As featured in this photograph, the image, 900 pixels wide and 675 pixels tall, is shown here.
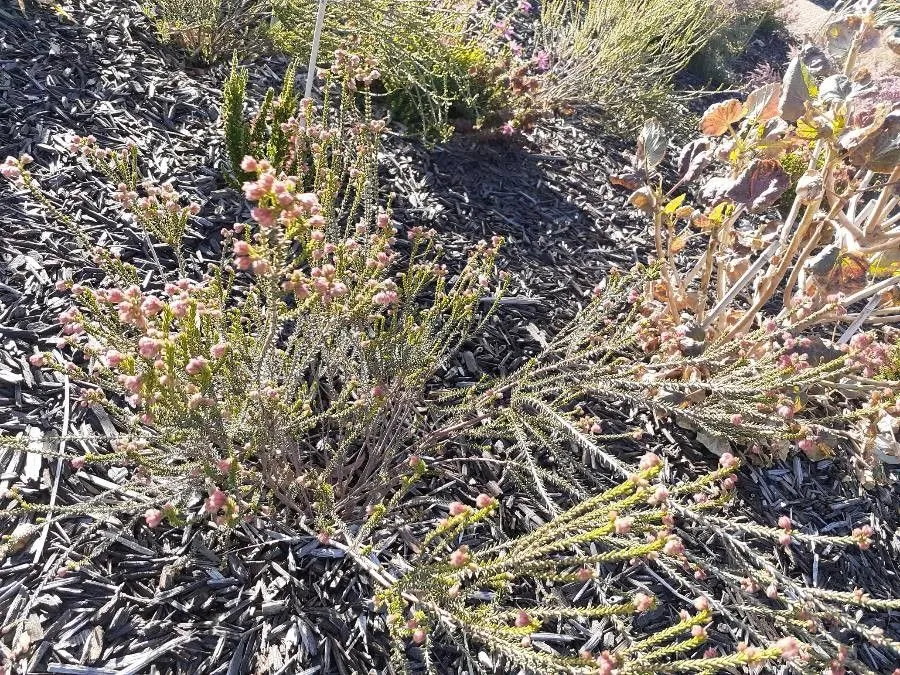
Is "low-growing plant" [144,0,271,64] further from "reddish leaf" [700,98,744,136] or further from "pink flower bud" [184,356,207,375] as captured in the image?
Answer: "pink flower bud" [184,356,207,375]

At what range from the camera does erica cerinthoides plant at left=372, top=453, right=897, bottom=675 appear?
108 cm

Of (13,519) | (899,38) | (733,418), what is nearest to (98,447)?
(13,519)

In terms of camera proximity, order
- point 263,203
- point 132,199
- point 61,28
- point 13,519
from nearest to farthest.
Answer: point 263,203 < point 13,519 < point 132,199 < point 61,28

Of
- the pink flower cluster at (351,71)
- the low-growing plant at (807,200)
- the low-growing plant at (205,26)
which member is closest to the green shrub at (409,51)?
the low-growing plant at (205,26)

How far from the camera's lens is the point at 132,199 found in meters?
1.66

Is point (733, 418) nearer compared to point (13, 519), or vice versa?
point (13, 519)

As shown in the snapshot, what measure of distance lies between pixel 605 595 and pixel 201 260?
6.05 feet

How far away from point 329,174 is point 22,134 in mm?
1705

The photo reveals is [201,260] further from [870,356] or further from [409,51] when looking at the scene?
[870,356]

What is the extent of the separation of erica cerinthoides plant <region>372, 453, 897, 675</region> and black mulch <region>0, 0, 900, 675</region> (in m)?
0.16

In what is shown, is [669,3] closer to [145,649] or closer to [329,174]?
[329,174]

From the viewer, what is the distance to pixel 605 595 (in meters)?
1.79

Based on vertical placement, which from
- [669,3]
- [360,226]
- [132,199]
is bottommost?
[132,199]

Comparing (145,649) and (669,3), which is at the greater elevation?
(669,3)
